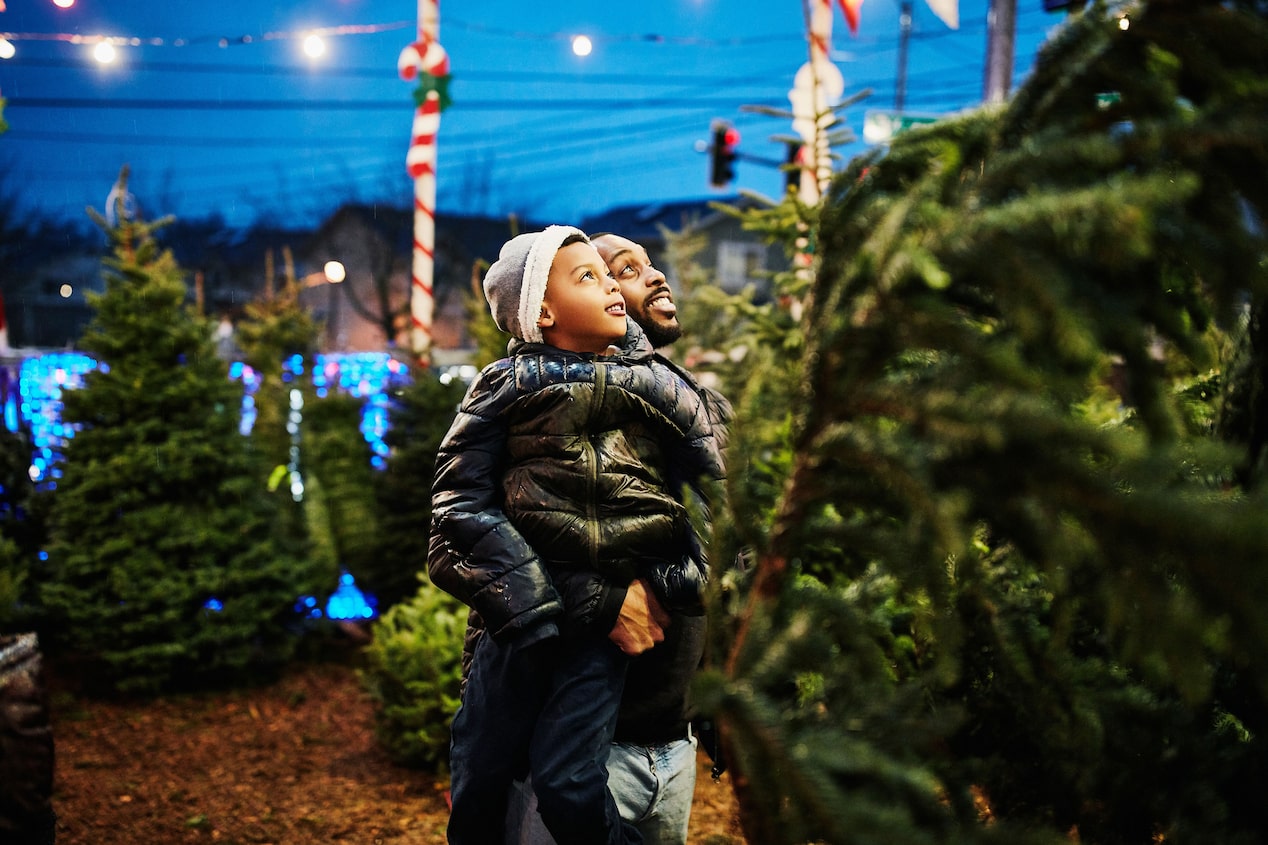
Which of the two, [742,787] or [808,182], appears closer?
[742,787]

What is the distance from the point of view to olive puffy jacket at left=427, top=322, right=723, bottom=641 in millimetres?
2381

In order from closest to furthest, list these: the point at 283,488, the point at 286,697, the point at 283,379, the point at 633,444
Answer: the point at 633,444
the point at 286,697
the point at 283,488
the point at 283,379

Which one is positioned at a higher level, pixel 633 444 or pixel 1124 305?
pixel 1124 305

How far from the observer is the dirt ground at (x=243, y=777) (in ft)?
13.3

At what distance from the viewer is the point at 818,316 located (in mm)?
1076

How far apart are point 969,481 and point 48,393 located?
8984 millimetres

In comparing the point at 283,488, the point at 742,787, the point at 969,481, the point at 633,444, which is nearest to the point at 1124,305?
the point at 969,481

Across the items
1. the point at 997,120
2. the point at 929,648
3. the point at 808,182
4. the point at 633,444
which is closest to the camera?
the point at 997,120

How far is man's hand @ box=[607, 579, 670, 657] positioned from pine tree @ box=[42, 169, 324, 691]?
14.3ft

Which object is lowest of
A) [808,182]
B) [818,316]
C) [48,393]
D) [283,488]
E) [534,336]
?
[283,488]

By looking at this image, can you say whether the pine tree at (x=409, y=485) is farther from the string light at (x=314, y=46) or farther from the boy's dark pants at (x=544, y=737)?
the string light at (x=314, y=46)

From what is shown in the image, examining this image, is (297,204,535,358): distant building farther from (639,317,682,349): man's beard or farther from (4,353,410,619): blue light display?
(639,317,682,349): man's beard

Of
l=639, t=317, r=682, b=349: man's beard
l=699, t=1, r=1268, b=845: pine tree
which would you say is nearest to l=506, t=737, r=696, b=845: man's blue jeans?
l=639, t=317, r=682, b=349: man's beard

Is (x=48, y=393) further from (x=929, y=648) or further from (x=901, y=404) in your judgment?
(x=901, y=404)
